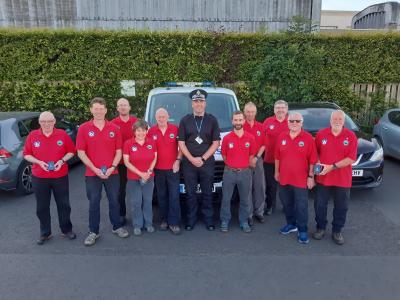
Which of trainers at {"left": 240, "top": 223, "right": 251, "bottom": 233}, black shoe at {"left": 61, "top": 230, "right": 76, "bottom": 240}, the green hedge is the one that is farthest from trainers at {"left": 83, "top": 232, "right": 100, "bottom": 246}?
the green hedge

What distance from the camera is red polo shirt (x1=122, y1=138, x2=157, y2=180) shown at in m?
4.27

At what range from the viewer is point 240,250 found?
13.6ft

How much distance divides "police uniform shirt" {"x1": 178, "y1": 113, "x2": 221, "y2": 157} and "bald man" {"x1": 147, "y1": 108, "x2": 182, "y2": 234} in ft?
0.47

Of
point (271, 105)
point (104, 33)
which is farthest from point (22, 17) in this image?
point (271, 105)

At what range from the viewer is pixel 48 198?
425 centimetres

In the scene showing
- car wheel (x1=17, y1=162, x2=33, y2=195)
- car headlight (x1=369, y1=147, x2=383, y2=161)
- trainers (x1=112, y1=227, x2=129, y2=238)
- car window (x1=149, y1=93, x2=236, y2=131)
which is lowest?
trainers (x1=112, y1=227, x2=129, y2=238)

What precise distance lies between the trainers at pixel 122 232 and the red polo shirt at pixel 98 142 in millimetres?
916

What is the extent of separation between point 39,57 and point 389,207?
370 inches

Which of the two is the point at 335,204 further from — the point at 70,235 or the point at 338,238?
the point at 70,235

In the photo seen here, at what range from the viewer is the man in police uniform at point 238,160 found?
4.36 metres

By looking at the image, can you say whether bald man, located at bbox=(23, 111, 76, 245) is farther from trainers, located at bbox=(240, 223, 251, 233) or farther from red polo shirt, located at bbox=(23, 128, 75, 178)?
trainers, located at bbox=(240, 223, 251, 233)

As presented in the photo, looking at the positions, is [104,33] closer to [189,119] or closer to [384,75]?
[189,119]

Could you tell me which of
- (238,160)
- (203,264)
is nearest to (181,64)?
(238,160)

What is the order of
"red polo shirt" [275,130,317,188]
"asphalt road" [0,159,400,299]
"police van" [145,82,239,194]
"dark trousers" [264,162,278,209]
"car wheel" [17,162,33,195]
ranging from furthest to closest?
"car wheel" [17,162,33,195] < "police van" [145,82,239,194] < "dark trousers" [264,162,278,209] < "red polo shirt" [275,130,317,188] < "asphalt road" [0,159,400,299]
